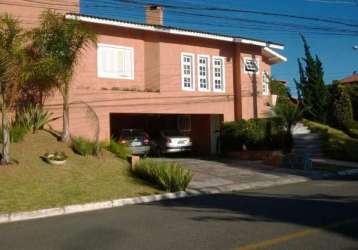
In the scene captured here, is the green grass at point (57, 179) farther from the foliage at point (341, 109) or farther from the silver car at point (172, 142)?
the foliage at point (341, 109)

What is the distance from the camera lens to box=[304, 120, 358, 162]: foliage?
25.0 metres

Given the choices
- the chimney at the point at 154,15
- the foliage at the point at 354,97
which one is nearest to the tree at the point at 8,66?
the chimney at the point at 154,15

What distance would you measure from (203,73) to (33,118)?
32.1ft

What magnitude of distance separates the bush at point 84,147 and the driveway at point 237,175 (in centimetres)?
353

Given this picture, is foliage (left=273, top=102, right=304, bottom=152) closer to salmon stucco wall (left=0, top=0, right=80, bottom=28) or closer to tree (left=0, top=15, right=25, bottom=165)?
salmon stucco wall (left=0, top=0, right=80, bottom=28)

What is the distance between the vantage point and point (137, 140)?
83.8 ft

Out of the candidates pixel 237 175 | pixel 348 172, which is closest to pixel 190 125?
pixel 237 175

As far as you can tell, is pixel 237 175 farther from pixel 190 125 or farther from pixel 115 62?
pixel 190 125

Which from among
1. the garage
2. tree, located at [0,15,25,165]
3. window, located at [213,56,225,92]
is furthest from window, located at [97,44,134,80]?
window, located at [213,56,225,92]

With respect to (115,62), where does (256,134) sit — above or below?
below

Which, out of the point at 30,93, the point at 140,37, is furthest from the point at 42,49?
the point at 140,37

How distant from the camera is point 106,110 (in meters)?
23.2

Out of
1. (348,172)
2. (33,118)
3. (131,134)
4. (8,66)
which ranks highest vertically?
(8,66)

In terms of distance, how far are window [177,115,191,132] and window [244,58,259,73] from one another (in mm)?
4445
